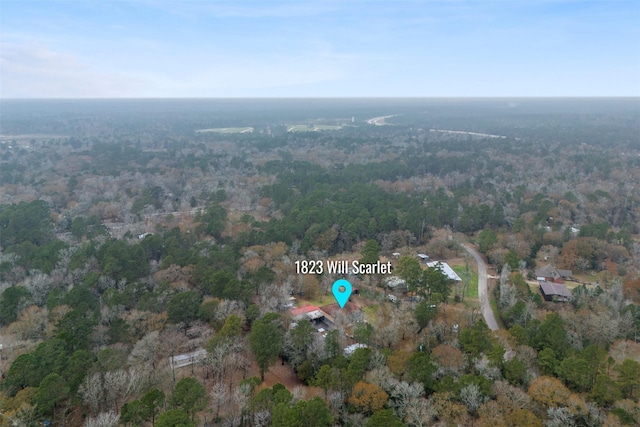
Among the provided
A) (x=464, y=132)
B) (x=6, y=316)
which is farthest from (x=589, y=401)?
(x=464, y=132)

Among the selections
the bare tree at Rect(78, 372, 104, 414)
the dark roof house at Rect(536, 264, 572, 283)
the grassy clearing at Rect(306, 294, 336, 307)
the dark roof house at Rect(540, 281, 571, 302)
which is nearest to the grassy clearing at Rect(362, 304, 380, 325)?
the grassy clearing at Rect(306, 294, 336, 307)

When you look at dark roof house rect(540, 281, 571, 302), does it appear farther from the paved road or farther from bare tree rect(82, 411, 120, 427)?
bare tree rect(82, 411, 120, 427)

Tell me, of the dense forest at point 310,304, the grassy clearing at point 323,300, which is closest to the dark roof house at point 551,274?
the dense forest at point 310,304

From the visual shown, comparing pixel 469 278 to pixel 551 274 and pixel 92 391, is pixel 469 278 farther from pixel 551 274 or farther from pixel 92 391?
pixel 92 391

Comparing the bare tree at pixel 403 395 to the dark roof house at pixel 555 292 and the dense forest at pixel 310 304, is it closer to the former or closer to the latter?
the dense forest at pixel 310 304

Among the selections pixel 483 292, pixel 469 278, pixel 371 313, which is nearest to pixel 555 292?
pixel 483 292

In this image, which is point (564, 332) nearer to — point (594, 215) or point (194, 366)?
point (194, 366)
